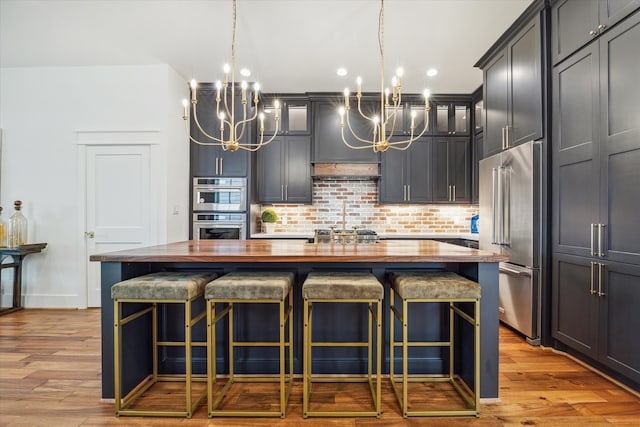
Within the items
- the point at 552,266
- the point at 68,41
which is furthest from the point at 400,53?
the point at 68,41

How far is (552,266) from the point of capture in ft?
9.34

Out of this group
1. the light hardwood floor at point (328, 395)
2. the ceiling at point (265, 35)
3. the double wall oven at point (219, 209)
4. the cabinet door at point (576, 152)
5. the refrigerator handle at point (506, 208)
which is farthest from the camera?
the double wall oven at point (219, 209)

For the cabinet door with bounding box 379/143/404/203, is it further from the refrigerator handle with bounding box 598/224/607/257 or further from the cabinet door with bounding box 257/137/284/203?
the refrigerator handle with bounding box 598/224/607/257

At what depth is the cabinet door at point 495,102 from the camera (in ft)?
11.3

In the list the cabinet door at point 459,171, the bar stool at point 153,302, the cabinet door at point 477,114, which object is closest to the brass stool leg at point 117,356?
the bar stool at point 153,302

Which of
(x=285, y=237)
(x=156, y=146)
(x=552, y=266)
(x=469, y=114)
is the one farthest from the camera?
(x=469, y=114)

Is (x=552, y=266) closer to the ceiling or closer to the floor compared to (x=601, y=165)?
closer to the floor

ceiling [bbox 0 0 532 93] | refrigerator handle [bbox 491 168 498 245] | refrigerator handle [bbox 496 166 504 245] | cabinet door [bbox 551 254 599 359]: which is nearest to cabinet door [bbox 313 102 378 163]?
ceiling [bbox 0 0 532 93]

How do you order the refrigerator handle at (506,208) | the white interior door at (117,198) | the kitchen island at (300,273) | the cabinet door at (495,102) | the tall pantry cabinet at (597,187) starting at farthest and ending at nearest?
the white interior door at (117,198)
the cabinet door at (495,102)
the refrigerator handle at (506,208)
the tall pantry cabinet at (597,187)
the kitchen island at (300,273)

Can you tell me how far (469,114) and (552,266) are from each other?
2.83 metres

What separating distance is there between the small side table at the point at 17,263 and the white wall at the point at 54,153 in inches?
4.4

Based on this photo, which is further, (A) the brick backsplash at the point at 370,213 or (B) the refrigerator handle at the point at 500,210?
(A) the brick backsplash at the point at 370,213

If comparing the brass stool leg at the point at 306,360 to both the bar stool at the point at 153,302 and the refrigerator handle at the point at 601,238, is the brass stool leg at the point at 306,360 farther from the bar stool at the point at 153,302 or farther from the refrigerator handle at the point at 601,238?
the refrigerator handle at the point at 601,238

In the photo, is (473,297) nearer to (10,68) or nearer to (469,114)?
(469,114)
